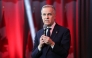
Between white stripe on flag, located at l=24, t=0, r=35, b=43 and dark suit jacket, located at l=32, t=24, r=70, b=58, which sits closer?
dark suit jacket, located at l=32, t=24, r=70, b=58

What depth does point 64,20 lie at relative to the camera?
2.08 metres

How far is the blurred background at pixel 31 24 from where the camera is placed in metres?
2.00

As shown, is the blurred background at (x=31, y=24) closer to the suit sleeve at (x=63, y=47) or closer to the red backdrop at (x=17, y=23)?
the red backdrop at (x=17, y=23)

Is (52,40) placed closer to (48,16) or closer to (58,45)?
(58,45)

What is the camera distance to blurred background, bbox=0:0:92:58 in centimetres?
200

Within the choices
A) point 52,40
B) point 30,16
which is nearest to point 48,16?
point 52,40

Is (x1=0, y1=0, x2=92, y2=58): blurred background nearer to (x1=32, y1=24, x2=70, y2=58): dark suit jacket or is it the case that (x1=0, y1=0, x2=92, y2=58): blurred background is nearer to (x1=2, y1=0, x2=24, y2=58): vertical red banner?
(x1=2, y1=0, x2=24, y2=58): vertical red banner

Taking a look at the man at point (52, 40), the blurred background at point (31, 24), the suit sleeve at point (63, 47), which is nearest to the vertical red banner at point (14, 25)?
the blurred background at point (31, 24)

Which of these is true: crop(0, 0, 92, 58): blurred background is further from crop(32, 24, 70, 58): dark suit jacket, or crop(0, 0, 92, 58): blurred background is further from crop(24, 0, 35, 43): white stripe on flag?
crop(32, 24, 70, 58): dark suit jacket

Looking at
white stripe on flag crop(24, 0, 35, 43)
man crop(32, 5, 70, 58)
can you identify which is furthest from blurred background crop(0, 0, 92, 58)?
man crop(32, 5, 70, 58)

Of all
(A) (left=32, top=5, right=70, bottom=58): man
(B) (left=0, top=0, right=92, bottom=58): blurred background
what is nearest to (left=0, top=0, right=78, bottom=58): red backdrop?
(B) (left=0, top=0, right=92, bottom=58): blurred background

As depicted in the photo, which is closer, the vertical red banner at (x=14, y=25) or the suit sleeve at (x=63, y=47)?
the suit sleeve at (x=63, y=47)

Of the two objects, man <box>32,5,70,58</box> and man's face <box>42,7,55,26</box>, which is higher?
man's face <box>42,7,55,26</box>

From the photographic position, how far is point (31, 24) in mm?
2041
